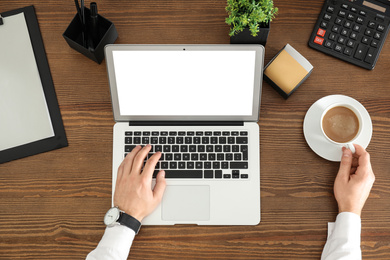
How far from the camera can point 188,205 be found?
99 centimetres

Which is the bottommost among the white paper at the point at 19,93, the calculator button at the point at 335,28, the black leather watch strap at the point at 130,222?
the black leather watch strap at the point at 130,222

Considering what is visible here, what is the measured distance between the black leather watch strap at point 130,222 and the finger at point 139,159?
0.12 m

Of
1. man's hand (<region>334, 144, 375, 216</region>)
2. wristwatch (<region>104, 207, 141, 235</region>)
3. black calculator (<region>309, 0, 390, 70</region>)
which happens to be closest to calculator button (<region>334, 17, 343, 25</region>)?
black calculator (<region>309, 0, 390, 70</region>)

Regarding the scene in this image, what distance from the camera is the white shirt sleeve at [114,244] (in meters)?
0.94

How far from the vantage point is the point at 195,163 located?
101 centimetres

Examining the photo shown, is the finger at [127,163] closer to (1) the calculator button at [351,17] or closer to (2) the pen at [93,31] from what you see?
(2) the pen at [93,31]

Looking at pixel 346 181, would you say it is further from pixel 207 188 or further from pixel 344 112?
pixel 207 188

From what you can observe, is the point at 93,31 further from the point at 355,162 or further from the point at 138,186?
the point at 355,162

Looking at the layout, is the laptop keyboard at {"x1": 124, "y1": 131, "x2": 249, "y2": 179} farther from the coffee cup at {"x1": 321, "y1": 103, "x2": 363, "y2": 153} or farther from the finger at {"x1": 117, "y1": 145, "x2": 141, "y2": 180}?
the coffee cup at {"x1": 321, "y1": 103, "x2": 363, "y2": 153}

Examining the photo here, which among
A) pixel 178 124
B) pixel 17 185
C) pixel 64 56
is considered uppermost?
pixel 64 56

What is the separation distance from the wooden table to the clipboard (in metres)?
0.02

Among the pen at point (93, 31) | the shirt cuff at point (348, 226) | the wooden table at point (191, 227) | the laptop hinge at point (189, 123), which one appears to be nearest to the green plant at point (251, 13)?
the wooden table at point (191, 227)

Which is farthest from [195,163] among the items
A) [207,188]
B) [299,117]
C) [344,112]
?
[344,112]

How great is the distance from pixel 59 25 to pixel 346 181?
3.14 ft
